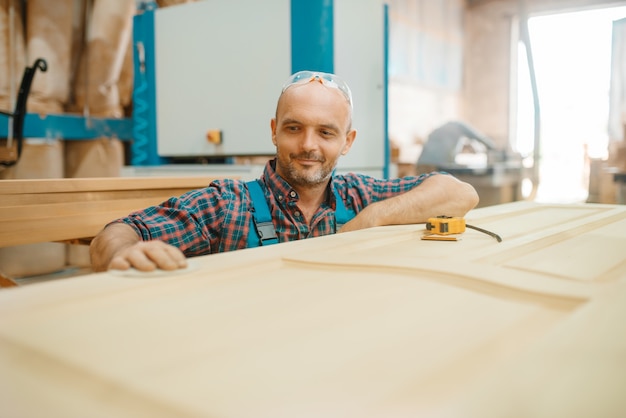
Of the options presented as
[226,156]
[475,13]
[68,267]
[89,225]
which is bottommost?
[68,267]

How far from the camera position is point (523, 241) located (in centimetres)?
128

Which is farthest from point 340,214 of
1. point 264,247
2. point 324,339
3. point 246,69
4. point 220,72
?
point 220,72

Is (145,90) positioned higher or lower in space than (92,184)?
higher

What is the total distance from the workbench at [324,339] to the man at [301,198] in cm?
60

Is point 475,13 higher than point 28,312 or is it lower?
higher

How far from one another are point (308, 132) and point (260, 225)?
0.36 metres

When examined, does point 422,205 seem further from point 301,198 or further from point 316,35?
point 316,35

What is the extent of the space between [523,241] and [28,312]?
1.02 metres

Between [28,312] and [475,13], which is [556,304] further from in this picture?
[475,13]

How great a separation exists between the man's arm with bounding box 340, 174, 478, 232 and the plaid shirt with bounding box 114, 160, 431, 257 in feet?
0.52

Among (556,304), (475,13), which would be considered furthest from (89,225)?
(475,13)

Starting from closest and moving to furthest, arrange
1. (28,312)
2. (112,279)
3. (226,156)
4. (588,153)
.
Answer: (28,312), (112,279), (226,156), (588,153)

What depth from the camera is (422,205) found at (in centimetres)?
181

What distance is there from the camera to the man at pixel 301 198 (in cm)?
165
